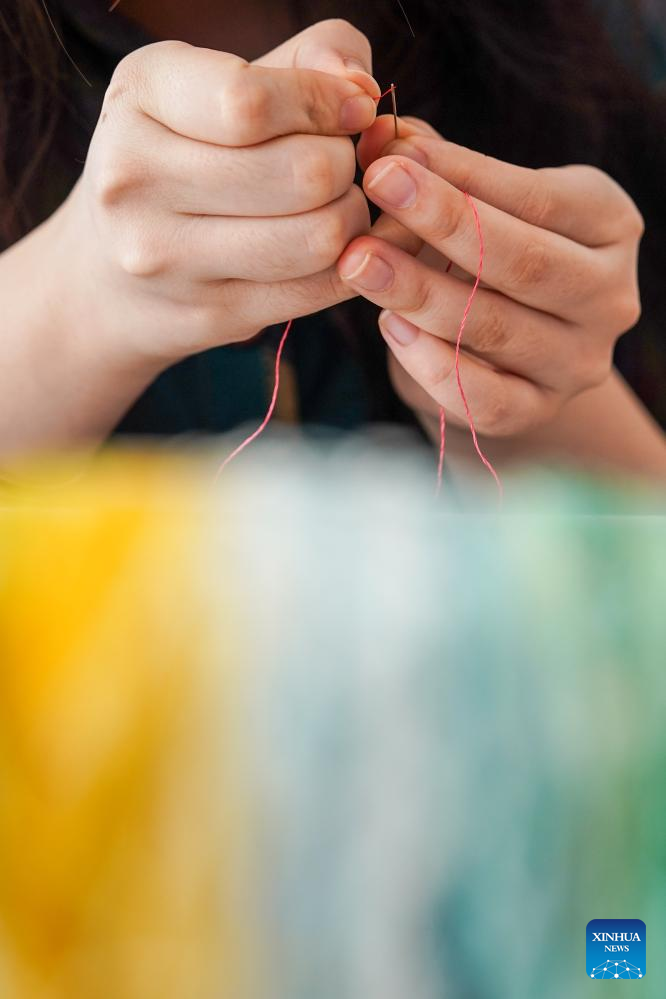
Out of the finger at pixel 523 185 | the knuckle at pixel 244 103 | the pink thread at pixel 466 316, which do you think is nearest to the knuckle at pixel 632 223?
the finger at pixel 523 185

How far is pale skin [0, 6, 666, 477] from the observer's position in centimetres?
28

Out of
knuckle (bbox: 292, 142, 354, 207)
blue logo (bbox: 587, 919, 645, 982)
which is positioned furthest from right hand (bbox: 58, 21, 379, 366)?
blue logo (bbox: 587, 919, 645, 982)

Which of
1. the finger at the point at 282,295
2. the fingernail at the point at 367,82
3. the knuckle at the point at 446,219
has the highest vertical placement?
the fingernail at the point at 367,82

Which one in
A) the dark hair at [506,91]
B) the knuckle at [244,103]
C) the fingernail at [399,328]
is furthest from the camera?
the dark hair at [506,91]

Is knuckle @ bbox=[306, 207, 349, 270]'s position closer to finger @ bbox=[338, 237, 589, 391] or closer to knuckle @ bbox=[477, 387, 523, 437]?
finger @ bbox=[338, 237, 589, 391]

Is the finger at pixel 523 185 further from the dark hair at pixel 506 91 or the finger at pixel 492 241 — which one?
the dark hair at pixel 506 91

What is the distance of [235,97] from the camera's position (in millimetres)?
259

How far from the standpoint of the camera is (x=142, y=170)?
12.0 inches

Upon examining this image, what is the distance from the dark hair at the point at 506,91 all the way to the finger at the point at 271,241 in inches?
8.5

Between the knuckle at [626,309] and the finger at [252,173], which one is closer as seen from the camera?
the finger at [252,173]

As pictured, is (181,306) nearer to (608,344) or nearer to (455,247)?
(455,247)

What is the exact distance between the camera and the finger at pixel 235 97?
26 cm

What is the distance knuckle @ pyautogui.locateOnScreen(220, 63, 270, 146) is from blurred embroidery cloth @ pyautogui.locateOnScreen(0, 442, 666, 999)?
0.41 ft

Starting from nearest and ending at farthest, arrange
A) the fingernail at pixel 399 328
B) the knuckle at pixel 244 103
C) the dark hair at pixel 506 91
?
the knuckle at pixel 244 103
the fingernail at pixel 399 328
the dark hair at pixel 506 91
